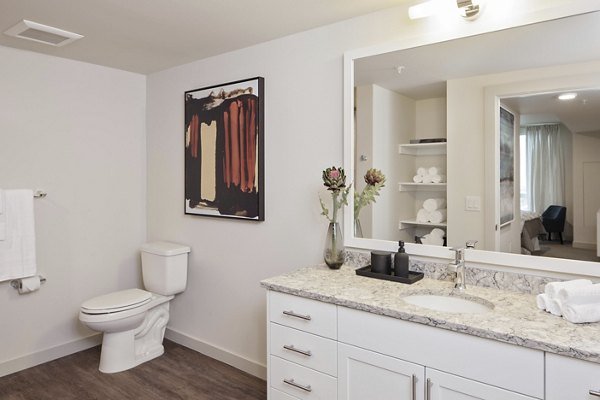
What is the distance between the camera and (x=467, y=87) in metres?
1.98

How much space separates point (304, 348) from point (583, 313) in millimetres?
1081

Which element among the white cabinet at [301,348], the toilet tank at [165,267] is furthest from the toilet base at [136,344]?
the white cabinet at [301,348]

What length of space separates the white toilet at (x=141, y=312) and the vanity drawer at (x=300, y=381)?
4.45 ft

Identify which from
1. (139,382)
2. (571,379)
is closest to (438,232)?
(571,379)

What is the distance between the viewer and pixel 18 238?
110 inches

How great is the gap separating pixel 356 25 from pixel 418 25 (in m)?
0.37

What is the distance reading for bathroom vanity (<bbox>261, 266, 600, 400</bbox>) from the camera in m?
1.29

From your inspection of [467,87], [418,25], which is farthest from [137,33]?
[467,87]

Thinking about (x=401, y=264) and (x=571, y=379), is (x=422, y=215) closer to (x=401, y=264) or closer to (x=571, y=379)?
(x=401, y=264)

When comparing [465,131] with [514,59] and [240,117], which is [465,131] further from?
[240,117]

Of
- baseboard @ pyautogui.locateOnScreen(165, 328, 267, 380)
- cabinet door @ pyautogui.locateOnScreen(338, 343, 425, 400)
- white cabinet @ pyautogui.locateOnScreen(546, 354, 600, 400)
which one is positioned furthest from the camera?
baseboard @ pyautogui.locateOnScreen(165, 328, 267, 380)

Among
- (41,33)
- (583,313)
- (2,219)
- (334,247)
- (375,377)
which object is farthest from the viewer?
(2,219)

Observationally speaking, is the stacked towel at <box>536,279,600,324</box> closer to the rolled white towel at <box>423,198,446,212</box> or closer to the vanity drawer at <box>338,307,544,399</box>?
the vanity drawer at <box>338,307,544,399</box>

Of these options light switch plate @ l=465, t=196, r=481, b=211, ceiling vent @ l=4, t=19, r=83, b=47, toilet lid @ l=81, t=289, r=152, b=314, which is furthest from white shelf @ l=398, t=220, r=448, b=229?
ceiling vent @ l=4, t=19, r=83, b=47
